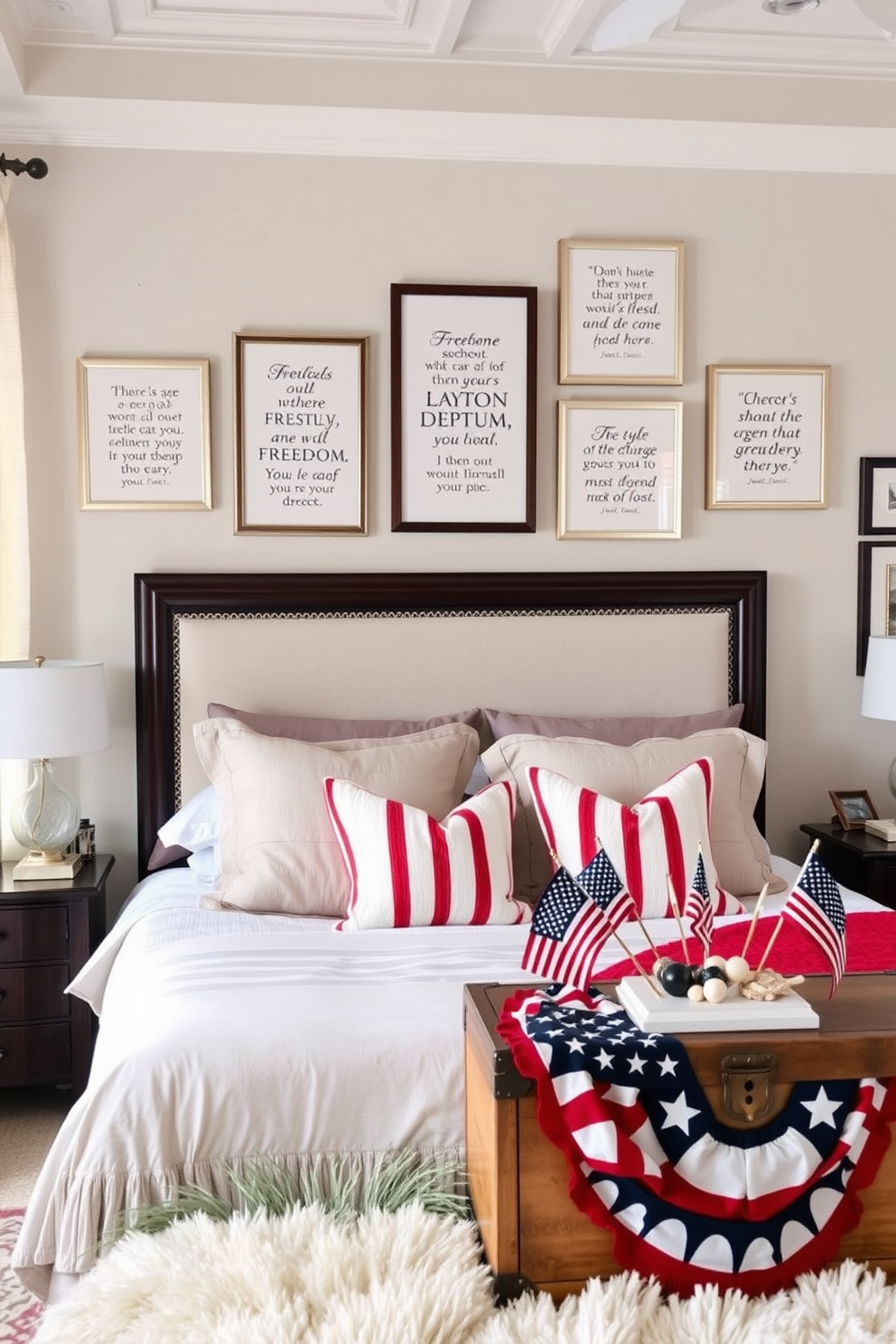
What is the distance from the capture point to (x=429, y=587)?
345 cm

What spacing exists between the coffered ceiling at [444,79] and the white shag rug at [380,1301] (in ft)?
9.17

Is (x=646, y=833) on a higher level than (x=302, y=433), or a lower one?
lower

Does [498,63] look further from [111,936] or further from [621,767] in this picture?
[111,936]

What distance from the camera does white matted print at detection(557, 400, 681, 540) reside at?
11.6ft

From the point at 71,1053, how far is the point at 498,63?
287 centimetres

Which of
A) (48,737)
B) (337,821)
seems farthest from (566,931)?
(48,737)

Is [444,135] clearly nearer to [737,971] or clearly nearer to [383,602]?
[383,602]

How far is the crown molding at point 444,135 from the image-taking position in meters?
3.28

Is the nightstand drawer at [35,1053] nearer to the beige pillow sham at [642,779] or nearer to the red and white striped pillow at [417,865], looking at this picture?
the red and white striped pillow at [417,865]

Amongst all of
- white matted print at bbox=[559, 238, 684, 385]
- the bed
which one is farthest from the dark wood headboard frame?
white matted print at bbox=[559, 238, 684, 385]

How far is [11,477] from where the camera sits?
3256mm

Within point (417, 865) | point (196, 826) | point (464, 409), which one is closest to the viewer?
point (417, 865)

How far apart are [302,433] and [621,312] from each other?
3.23 ft

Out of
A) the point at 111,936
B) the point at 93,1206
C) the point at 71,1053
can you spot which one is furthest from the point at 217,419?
the point at 93,1206
